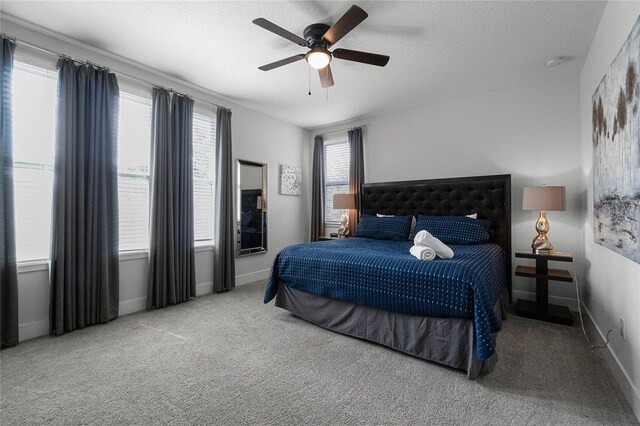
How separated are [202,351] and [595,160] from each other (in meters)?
3.70

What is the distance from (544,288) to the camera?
2.94 m

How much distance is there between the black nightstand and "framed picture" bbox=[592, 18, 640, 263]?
21.8 inches

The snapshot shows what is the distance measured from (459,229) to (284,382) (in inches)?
100

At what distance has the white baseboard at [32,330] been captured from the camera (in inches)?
96.0

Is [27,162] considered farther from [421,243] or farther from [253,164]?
[421,243]

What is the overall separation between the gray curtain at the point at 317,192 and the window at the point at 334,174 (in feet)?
0.31

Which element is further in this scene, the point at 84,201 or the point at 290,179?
the point at 290,179

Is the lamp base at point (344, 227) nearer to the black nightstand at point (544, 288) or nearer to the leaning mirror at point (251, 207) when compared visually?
the leaning mirror at point (251, 207)

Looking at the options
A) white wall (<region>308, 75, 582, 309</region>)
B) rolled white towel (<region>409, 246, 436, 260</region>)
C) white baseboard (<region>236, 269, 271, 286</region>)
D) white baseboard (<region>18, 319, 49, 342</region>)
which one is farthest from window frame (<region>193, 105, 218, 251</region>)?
rolled white towel (<region>409, 246, 436, 260</region>)

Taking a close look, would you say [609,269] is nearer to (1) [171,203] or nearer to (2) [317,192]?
(2) [317,192]

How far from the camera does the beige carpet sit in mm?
1561

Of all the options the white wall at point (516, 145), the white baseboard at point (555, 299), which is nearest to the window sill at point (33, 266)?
the white wall at point (516, 145)

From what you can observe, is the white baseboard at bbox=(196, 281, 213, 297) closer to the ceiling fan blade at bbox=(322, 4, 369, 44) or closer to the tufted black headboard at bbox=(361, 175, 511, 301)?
the tufted black headboard at bbox=(361, 175, 511, 301)

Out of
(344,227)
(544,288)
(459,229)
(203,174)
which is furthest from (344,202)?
(544,288)
